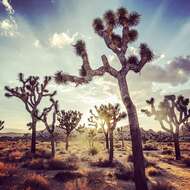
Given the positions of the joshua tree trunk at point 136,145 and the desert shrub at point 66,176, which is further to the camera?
the desert shrub at point 66,176

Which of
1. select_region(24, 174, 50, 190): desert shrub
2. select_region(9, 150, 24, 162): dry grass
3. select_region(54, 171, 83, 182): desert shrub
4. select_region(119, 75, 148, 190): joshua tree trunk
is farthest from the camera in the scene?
select_region(9, 150, 24, 162): dry grass

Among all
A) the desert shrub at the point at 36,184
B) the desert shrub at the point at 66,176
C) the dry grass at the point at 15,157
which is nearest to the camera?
the desert shrub at the point at 36,184

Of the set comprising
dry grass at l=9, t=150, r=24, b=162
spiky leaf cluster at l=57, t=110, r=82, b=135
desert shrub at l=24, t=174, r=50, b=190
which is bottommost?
desert shrub at l=24, t=174, r=50, b=190

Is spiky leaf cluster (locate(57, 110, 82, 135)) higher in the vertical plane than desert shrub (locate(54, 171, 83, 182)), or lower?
higher

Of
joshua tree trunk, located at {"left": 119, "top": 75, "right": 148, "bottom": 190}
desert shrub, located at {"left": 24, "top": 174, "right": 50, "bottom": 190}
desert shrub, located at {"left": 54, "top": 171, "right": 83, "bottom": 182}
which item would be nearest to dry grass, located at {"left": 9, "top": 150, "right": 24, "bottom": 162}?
desert shrub, located at {"left": 54, "top": 171, "right": 83, "bottom": 182}

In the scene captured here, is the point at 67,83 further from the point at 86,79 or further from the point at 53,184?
the point at 53,184

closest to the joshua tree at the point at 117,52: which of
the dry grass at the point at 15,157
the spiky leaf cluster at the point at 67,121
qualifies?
the dry grass at the point at 15,157

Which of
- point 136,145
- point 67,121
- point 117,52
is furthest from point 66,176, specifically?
point 67,121

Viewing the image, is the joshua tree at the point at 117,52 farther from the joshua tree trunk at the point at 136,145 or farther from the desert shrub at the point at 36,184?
the desert shrub at the point at 36,184

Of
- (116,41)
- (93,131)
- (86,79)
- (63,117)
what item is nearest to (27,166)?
(86,79)

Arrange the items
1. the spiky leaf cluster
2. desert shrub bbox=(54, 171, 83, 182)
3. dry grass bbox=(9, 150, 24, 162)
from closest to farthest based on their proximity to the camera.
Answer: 1. desert shrub bbox=(54, 171, 83, 182)
2. dry grass bbox=(9, 150, 24, 162)
3. the spiky leaf cluster

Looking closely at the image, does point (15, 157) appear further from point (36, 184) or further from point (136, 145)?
point (136, 145)

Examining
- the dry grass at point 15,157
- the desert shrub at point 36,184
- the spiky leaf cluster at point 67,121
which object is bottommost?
the desert shrub at point 36,184

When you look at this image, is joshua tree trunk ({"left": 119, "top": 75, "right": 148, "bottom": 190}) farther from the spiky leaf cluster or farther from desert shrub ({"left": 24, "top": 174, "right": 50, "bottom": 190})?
the spiky leaf cluster
